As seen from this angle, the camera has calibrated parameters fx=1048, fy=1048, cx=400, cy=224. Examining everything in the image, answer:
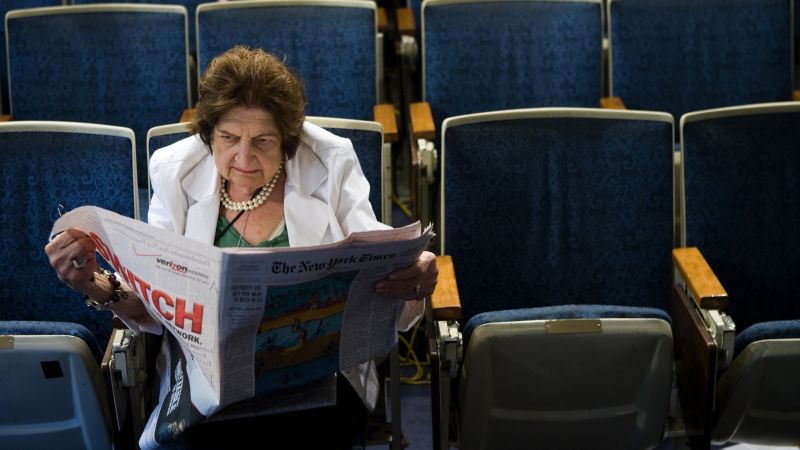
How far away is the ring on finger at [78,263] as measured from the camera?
1.39 meters

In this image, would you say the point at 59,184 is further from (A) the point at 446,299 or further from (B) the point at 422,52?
(B) the point at 422,52

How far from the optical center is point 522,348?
1.50m

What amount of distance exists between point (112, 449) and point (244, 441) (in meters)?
0.28

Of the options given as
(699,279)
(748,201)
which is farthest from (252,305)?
(748,201)

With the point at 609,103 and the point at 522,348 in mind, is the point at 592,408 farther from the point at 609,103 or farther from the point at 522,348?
the point at 609,103

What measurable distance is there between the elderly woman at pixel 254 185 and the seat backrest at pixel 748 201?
670mm

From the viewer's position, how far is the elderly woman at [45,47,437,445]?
1443 mm

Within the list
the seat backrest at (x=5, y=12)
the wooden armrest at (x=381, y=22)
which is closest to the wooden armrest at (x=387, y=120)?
the wooden armrest at (x=381, y=22)

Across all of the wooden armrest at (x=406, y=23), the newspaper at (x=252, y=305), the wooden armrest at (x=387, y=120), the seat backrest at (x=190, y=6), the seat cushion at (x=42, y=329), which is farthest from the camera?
the wooden armrest at (x=406, y=23)

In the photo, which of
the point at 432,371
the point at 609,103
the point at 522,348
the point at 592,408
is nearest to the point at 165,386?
the point at 432,371

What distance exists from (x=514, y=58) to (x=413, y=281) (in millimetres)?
1135

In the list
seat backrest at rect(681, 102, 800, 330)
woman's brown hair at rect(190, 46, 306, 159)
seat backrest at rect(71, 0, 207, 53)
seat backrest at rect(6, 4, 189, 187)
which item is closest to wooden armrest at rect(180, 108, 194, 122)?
seat backrest at rect(6, 4, 189, 187)

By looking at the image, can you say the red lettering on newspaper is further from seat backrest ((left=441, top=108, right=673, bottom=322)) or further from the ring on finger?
seat backrest ((left=441, top=108, right=673, bottom=322))

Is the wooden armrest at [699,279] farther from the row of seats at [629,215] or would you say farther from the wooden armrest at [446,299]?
the wooden armrest at [446,299]
